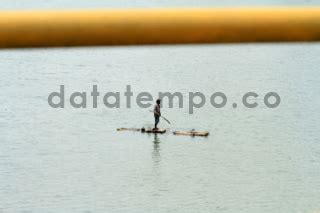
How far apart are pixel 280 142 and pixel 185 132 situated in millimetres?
943

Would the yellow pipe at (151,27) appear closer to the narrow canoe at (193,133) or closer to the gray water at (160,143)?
the gray water at (160,143)

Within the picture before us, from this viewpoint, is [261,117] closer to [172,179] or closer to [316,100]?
[316,100]

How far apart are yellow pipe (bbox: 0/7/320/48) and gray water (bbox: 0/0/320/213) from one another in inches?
219

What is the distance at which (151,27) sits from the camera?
379mm

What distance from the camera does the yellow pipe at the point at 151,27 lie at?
38cm

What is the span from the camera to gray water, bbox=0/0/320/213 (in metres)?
7.50

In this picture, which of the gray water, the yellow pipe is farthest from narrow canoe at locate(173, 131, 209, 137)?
the yellow pipe

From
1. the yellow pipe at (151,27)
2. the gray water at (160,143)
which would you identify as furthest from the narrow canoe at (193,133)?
the yellow pipe at (151,27)

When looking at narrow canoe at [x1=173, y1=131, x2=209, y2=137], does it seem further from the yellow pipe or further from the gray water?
the yellow pipe

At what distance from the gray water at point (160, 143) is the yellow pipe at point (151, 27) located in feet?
18.3

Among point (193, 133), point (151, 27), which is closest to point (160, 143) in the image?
point (193, 133)

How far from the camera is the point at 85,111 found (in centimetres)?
1033

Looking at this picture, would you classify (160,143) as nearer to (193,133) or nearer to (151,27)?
(193,133)

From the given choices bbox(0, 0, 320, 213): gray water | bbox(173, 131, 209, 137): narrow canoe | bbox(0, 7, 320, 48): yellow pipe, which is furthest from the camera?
bbox(173, 131, 209, 137): narrow canoe
